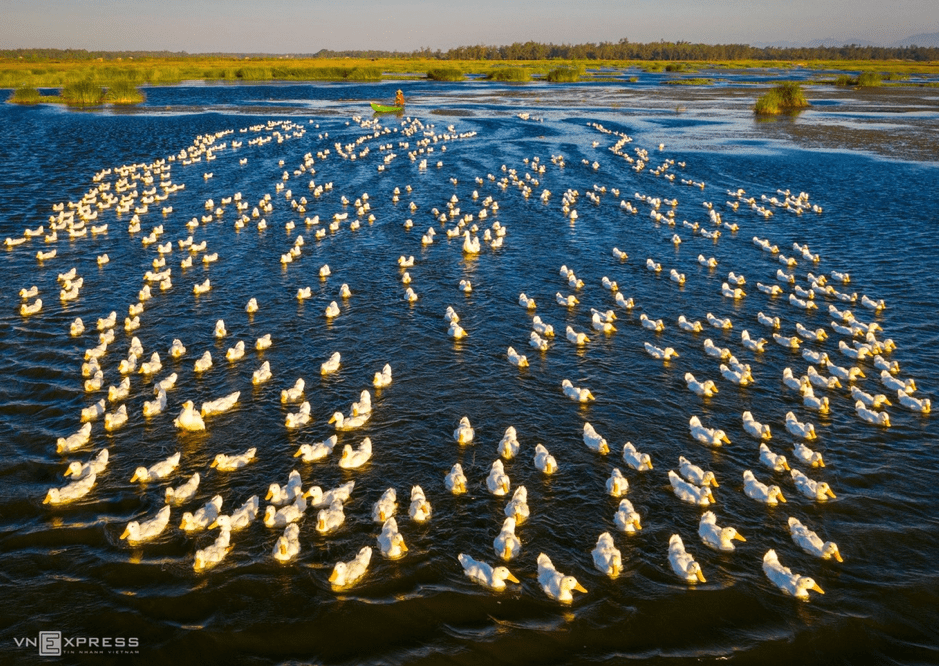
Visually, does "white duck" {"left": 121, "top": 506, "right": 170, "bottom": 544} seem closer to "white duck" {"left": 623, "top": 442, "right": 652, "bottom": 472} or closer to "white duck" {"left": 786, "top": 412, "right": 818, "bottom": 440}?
"white duck" {"left": 623, "top": 442, "right": 652, "bottom": 472}

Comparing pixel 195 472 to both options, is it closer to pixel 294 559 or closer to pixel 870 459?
pixel 294 559

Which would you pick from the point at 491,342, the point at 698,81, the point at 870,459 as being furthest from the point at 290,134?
the point at 698,81

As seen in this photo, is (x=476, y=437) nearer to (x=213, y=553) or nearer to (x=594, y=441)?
(x=594, y=441)

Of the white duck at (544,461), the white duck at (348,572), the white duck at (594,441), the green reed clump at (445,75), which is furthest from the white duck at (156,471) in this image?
the green reed clump at (445,75)

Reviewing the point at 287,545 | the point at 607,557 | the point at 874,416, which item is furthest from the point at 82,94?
the point at 874,416

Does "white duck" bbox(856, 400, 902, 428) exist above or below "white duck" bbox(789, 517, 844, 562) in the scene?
above

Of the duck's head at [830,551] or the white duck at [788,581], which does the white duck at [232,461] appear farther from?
the duck's head at [830,551]

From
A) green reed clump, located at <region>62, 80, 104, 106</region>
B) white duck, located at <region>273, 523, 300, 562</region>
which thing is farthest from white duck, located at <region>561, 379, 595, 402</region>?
green reed clump, located at <region>62, 80, 104, 106</region>
